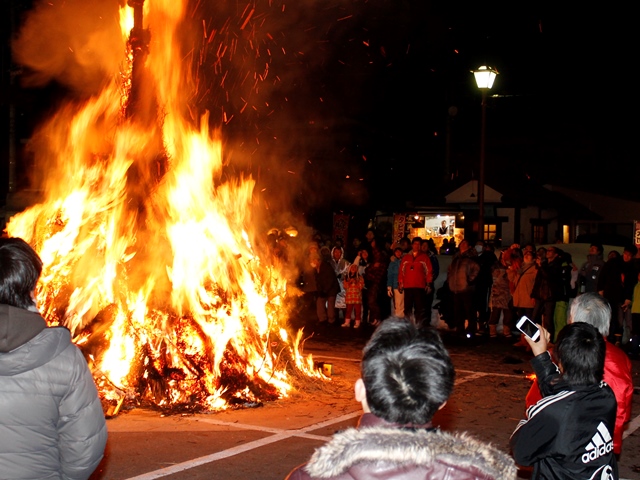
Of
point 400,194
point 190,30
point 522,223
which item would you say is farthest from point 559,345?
point 522,223

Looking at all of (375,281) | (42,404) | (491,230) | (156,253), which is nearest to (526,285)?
(375,281)

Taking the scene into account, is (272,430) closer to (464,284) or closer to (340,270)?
(464,284)

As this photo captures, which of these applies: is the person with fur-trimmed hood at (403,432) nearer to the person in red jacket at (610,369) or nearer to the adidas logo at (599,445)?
the adidas logo at (599,445)

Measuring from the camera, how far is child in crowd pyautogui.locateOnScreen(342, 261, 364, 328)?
1703cm

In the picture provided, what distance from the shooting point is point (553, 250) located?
1410 cm

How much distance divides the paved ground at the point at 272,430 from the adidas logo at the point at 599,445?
127 inches

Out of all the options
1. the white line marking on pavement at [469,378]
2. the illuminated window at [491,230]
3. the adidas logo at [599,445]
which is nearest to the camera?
the adidas logo at [599,445]

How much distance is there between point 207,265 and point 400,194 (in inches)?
942

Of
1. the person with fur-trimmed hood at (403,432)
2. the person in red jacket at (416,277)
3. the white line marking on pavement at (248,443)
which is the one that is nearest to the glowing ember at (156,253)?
the white line marking on pavement at (248,443)

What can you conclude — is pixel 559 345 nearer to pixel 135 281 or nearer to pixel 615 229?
pixel 135 281

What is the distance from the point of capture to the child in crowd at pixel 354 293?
1703 cm

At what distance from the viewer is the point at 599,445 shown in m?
3.46

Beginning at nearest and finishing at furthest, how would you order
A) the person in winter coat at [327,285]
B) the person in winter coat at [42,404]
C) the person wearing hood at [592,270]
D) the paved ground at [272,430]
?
the person in winter coat at [42,404] < the paved ground at [272,430] < the person wearing hood at [592,270] < the person in winter coat at [327,285]

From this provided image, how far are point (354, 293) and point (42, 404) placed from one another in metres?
14.3
